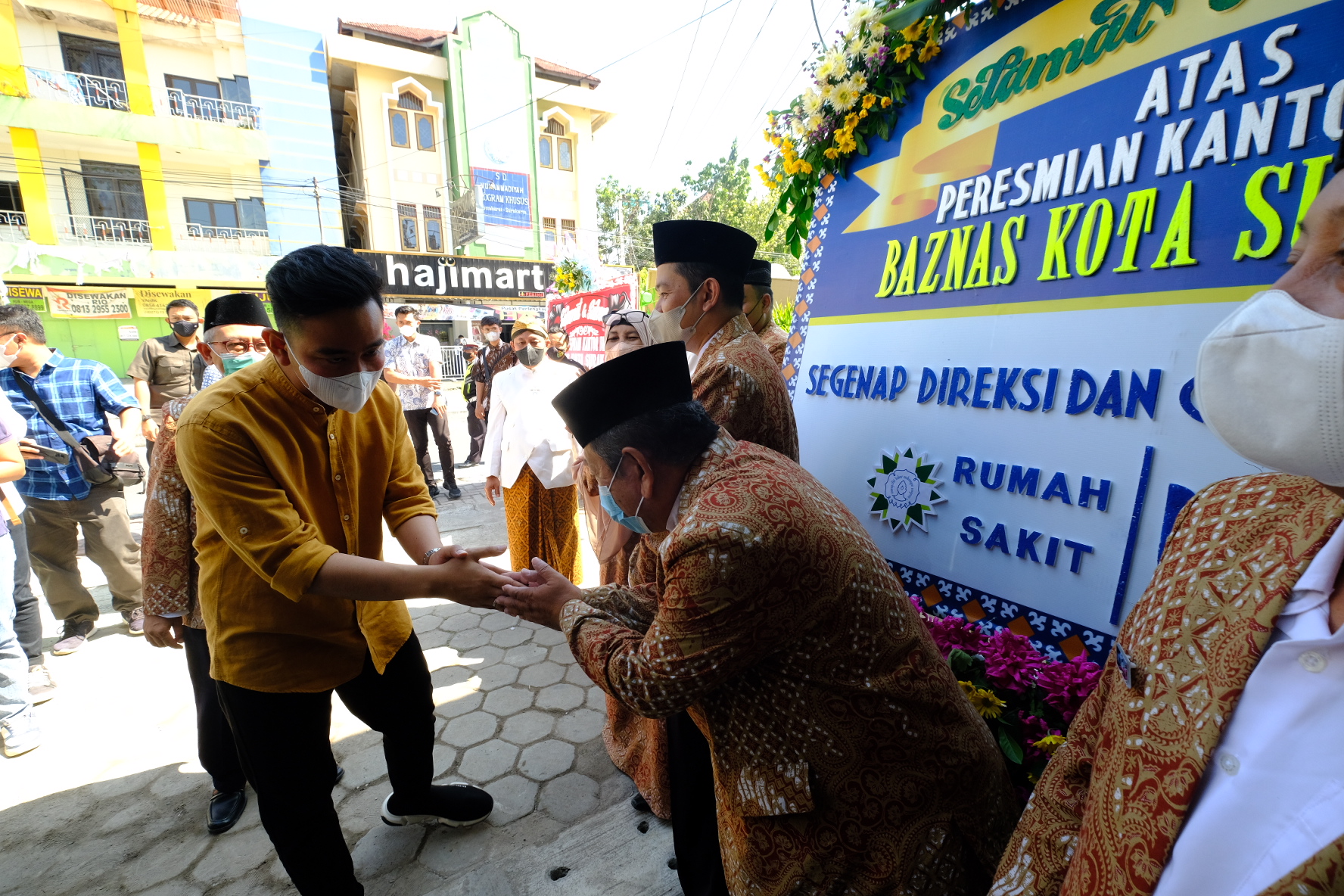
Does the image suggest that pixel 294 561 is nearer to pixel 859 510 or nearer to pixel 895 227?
pixel 859 510

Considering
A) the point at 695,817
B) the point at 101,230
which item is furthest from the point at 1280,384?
the point at 101,230

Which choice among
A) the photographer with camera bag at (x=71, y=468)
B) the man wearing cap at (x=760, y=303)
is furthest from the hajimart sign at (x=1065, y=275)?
the photographer with camera bag at (x=71, y=468)

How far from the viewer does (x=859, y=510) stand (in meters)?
2.66

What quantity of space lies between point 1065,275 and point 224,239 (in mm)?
23166

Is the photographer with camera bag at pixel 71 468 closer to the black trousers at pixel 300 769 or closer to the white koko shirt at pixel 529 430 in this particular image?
the white koko shirt at pixel 529 430

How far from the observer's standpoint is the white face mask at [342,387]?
5.74ft

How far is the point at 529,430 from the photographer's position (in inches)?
161

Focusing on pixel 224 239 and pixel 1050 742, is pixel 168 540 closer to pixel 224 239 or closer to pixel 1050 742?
pixel 1050 742

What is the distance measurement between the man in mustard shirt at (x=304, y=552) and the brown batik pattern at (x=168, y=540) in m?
0.50

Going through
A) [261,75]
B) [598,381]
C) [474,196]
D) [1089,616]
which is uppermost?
[261,75]

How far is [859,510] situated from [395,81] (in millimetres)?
24667

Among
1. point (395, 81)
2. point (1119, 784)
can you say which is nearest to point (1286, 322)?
point (1119, 784)

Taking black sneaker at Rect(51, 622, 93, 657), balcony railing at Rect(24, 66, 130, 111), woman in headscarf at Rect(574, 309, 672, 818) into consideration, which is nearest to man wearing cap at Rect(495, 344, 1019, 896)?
woman in headscarf at Rect(574, 309, 672, 818)

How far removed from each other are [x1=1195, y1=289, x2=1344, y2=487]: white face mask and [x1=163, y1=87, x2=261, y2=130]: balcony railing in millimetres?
23302
